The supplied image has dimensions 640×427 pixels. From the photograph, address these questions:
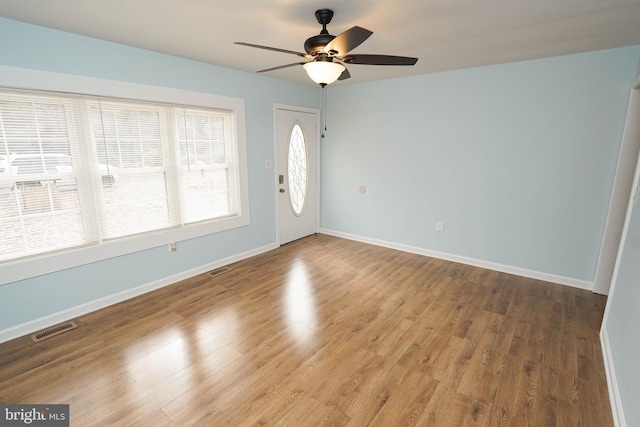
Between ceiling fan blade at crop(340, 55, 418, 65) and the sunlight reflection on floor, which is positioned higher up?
ceiling fan blade at crop(340, 55, 418, 65)

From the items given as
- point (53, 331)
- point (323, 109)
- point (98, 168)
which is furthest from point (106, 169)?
point (323, 109)

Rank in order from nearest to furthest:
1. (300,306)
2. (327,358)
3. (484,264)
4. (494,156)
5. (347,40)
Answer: (347,40) → (327,358) → (300,306) → (494,156) → (484,264)

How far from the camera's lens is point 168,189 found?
10.8 ft

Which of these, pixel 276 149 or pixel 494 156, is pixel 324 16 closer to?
pixel 276 149

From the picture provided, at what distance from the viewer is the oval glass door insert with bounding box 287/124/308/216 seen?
4.71 m

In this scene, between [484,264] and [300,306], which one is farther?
[484,264]

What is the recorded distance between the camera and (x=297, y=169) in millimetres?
4852

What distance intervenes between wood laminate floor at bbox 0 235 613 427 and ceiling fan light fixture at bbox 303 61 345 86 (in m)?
1.99

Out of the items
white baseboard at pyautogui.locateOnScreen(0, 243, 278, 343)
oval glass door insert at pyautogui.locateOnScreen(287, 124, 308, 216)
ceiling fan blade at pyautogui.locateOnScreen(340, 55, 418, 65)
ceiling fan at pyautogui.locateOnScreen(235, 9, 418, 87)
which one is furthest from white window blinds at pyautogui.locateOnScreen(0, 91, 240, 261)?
ceiling fan blade at pyautogui.locateOnScreen(340, 55, 418, 65)

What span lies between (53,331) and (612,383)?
4.12 m

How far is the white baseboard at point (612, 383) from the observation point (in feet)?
5.55

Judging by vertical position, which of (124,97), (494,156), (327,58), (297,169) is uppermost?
(327,58)

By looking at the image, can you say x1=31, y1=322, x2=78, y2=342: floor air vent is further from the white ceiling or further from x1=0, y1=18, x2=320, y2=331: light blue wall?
the white ceiling

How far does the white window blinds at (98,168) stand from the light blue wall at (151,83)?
0.83 feet
